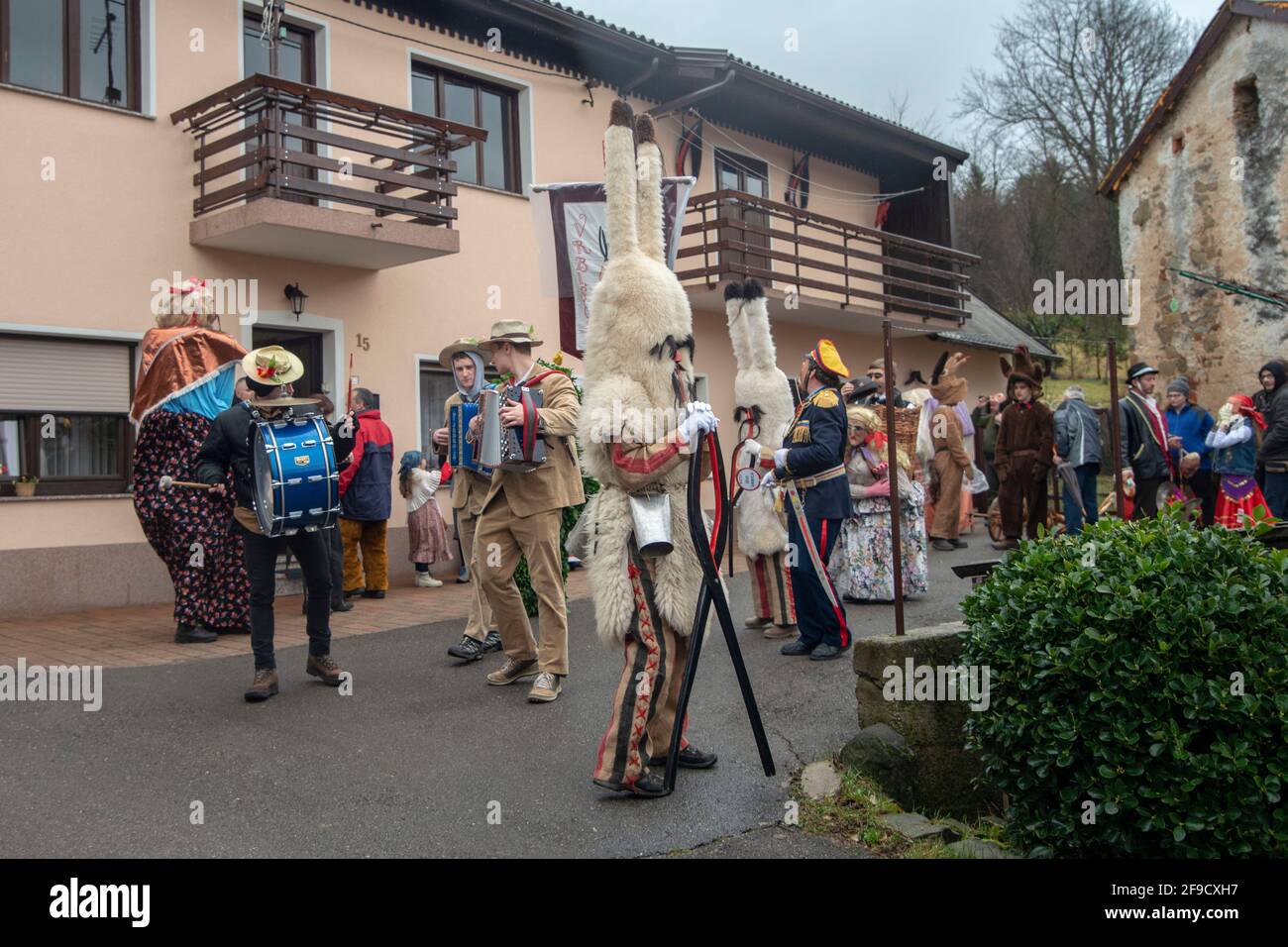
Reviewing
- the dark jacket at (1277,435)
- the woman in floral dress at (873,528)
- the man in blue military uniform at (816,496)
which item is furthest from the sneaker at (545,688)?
Answer: the dark jacket at (1277,435)

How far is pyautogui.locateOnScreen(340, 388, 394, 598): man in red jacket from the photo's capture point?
10727mm

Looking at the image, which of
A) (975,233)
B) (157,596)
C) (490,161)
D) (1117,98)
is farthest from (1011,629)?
(975,233)

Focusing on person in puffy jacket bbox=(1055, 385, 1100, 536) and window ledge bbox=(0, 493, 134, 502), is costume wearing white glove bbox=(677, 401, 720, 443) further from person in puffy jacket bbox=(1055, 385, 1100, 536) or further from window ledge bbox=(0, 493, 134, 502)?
person in puffy jacket bbox=(1055, 385, 1100, 536)

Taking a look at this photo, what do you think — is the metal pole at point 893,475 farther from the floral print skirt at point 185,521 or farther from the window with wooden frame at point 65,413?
the window with wooden frame at point 65,413

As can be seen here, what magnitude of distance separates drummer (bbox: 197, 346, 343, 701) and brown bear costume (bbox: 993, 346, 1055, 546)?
822cm

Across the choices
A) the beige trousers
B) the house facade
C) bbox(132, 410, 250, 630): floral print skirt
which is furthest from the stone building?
bbox(132, 410, 250, 630): floral print skirt

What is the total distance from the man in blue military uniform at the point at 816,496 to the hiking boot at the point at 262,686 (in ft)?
11.0

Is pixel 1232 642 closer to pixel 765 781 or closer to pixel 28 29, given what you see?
pixel 765 781

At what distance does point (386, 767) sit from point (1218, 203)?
17.6 m

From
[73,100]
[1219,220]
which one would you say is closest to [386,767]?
[73,100]

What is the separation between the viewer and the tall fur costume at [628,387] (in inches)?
186

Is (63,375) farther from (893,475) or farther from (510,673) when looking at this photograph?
(893,475)

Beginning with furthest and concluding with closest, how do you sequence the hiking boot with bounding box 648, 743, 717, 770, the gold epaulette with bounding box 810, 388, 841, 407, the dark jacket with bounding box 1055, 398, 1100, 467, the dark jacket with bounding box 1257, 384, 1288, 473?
the dark jacket with bounding box 1055, 398, 1100, 467 → the dark jacket with bounding box 1257, 384, 1288, 473 → the gold epaulette with bounding box 810, 388, 841, 407 → the hiking boot with bounding box 648, 743, 717, 770

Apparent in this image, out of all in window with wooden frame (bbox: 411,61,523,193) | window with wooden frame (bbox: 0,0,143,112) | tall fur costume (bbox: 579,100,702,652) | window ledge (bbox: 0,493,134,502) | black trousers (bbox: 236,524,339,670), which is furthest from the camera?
window with wooden frame (bbox: 411,61,523,193)
